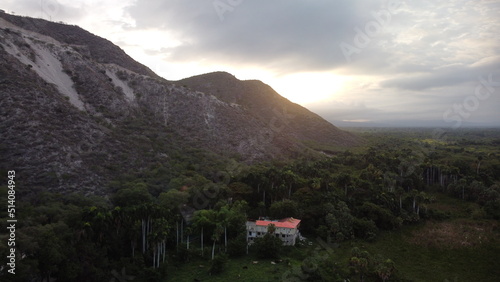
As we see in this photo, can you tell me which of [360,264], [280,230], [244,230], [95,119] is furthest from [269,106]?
[360,264]

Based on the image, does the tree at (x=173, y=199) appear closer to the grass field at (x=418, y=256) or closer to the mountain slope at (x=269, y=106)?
the grass field at (x=418, y=256)

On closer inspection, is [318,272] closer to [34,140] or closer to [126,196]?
[126,196]

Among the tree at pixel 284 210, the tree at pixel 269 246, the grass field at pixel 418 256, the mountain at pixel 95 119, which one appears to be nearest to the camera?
the grass field at pixel 418 256

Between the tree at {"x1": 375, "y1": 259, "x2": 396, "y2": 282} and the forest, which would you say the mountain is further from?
the tree at {"x1": 375, "y1": 259, "x2": 396, "y2": 282}

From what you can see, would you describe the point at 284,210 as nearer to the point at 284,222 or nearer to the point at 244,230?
the point at 284,222

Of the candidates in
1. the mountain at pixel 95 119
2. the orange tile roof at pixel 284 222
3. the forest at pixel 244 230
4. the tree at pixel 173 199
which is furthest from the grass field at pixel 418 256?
the mountain at pixel 95 119

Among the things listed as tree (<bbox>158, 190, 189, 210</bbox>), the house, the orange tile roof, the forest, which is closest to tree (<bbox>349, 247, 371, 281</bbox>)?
the forest
